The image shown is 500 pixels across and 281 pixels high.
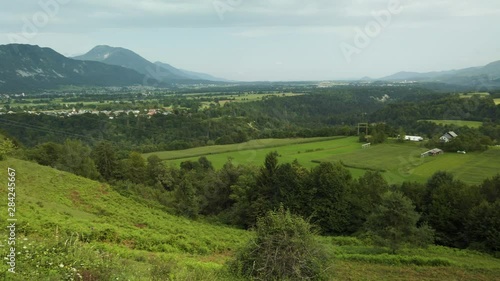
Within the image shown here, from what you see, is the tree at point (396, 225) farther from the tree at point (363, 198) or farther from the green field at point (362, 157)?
the green field at point (362, 157)

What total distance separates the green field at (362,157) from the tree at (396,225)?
21.0 meters

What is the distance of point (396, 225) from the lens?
2116 centimetres

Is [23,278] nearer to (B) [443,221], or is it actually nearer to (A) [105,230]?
(A) [105,230]

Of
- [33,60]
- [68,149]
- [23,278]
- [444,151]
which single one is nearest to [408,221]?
[23,278]

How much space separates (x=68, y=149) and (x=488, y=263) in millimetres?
37989

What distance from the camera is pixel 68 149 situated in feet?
131

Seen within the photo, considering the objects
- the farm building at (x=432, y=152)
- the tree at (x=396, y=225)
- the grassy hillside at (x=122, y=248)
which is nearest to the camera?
the grassy hillside at (x=122, y=248)

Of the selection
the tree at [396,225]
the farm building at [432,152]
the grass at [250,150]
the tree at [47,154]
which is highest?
the tree at [47,154]

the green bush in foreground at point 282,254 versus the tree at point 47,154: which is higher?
the green bush in foreground at point 282,254

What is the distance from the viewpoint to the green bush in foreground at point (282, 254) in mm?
11102

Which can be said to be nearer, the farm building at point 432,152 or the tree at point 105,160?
the tree at point 105,160

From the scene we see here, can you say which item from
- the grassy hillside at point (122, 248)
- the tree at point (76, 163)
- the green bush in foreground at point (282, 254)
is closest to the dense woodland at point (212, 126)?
the tree at point (76, 163)

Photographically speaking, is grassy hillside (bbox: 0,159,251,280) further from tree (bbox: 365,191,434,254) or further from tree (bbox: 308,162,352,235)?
tree (bbox: 308,162,352,235)

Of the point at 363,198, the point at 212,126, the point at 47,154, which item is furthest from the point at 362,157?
the point at 212,126
